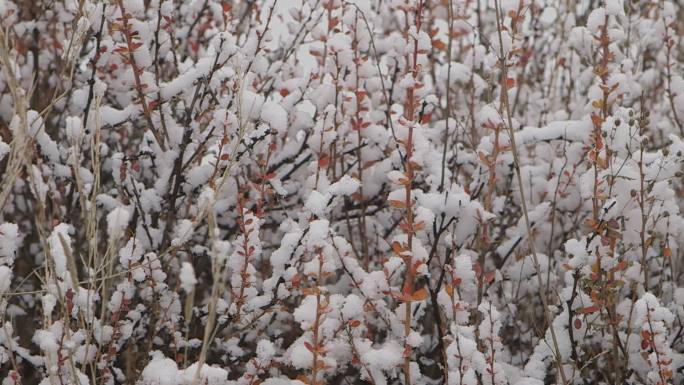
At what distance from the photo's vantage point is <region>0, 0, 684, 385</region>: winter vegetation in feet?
5.63

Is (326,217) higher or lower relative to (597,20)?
lower

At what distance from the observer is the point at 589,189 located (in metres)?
2.01

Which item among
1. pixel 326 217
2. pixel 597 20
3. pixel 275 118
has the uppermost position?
pixel 597 20

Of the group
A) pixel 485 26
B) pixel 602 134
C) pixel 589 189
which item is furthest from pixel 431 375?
pixel 485 26

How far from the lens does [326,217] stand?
2125mm

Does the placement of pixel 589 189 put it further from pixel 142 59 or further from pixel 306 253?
pixel 142 59

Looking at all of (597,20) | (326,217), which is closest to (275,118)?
(326,217)

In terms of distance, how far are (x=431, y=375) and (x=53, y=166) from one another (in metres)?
1.60

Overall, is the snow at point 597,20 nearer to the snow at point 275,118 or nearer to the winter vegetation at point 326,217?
the winter vegetation at point 326,217

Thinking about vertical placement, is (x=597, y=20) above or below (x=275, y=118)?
above

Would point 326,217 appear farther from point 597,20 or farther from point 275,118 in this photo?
point 597,20

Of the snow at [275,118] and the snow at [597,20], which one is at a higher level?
the snow at [597,20]

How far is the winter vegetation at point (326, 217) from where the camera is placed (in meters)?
1.72

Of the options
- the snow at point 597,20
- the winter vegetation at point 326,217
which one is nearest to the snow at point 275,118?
the winter vegetation at point 326,217
